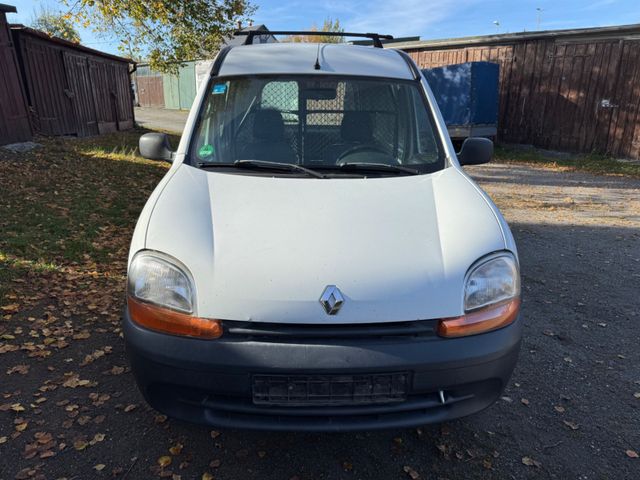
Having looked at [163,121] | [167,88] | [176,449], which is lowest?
[163,121]

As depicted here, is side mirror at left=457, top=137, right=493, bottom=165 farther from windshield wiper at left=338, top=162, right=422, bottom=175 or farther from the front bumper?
the front bumper

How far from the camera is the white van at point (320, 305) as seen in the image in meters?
1.88

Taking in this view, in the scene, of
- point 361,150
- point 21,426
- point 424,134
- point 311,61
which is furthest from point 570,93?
point 21,426

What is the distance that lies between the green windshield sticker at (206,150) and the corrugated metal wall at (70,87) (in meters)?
12.1

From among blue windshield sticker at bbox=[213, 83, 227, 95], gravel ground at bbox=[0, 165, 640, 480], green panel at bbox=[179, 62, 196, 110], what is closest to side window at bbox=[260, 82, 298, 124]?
blue windshield sticker at bbox=[213, 83, 227, 95]

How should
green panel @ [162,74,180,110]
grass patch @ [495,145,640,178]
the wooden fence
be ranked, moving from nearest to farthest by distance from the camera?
grass patch @ [495,145,640,178], the wooden fence, green panel @ [162,74,180,110]

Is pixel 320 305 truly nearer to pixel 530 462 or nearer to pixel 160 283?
pixel 160 283

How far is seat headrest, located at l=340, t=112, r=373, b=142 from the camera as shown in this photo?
3.11 meters

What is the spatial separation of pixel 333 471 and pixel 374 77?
8.35ft

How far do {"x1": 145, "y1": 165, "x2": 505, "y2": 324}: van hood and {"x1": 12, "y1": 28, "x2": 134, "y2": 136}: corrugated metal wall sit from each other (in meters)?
12.8

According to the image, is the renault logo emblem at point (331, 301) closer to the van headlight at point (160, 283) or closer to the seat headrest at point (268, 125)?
the van headlight at point (160, 283)

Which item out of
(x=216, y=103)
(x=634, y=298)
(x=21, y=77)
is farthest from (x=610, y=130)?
(x=21, y=77)

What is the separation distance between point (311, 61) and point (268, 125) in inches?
24.6

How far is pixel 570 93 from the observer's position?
14312 millimetres
